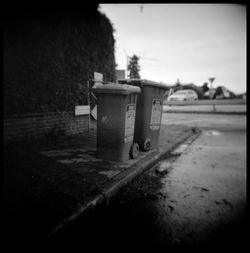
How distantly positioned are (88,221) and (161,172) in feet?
6.89

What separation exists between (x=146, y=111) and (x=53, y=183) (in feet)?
9.07

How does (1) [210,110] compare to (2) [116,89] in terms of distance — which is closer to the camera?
(2) [116,89]

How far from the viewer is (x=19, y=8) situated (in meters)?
5.39

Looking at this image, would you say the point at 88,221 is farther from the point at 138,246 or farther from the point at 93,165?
the point at 93,165

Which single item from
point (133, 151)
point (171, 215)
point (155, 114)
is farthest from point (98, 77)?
point (171, 215)

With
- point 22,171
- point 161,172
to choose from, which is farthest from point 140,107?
point 22,171

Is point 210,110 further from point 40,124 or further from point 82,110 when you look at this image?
point 40,124

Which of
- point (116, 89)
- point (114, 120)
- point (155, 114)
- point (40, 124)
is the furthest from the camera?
point (40, 124)

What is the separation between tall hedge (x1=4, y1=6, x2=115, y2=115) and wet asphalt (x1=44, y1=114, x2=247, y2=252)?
11.1 ft

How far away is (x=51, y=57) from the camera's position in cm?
636

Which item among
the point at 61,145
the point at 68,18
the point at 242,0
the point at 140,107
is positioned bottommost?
the point at 61,145

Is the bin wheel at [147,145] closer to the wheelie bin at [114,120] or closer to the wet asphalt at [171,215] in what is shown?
the wheelie bin at [114,120]

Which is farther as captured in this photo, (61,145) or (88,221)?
(61,145)

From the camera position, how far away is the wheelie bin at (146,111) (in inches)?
209
